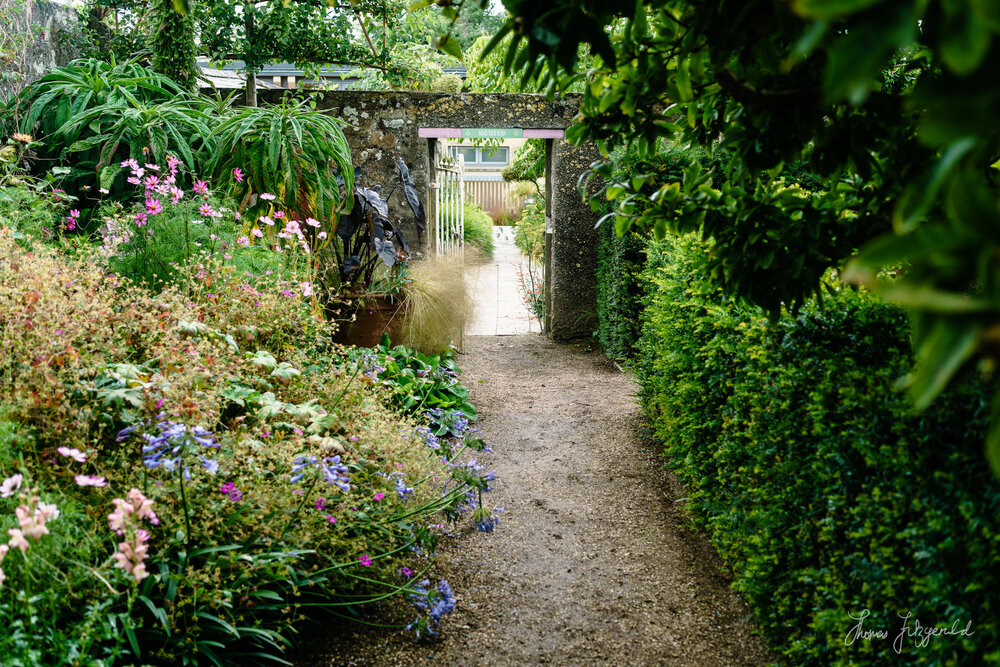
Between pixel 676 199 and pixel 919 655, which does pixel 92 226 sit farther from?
pixel 919 655

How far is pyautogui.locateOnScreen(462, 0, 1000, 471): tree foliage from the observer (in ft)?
1.88

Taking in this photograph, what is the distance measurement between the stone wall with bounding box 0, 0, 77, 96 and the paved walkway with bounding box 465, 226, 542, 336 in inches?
155

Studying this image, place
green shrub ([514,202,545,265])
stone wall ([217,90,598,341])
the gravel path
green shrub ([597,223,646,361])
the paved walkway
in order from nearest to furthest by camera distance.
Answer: the gravel path, green shrub ([597,223,646,361]), stone wall ([217,90,598,341]), the paved walkway, green shrub ([514,202,545,265])

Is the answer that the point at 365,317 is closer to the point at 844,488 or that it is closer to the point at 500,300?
the point at 844,488

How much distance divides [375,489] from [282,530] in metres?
0.57

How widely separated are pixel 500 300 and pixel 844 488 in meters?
8.96

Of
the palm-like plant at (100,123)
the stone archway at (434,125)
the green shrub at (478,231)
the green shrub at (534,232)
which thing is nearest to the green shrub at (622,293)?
the stone archway at (434,125)

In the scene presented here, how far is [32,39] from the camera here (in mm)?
5449

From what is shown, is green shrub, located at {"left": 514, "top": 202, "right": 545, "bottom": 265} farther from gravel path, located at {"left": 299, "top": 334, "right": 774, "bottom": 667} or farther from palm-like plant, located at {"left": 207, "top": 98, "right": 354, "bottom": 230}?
gravel path, located at {"left": 299, "top": 334, "right": 774, "bottom": 667}

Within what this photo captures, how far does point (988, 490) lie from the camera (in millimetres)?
1333

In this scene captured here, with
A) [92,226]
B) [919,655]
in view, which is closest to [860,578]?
[919,655]

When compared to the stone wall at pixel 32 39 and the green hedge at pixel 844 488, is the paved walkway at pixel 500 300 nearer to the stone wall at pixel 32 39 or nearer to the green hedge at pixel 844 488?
the stone wall at pixel 32 39

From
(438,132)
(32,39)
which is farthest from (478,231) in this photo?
(32,39)

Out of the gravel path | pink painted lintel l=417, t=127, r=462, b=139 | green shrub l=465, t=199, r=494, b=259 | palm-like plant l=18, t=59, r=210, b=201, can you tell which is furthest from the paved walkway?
palm-like plant l=18, t=59, r=210, b=201
